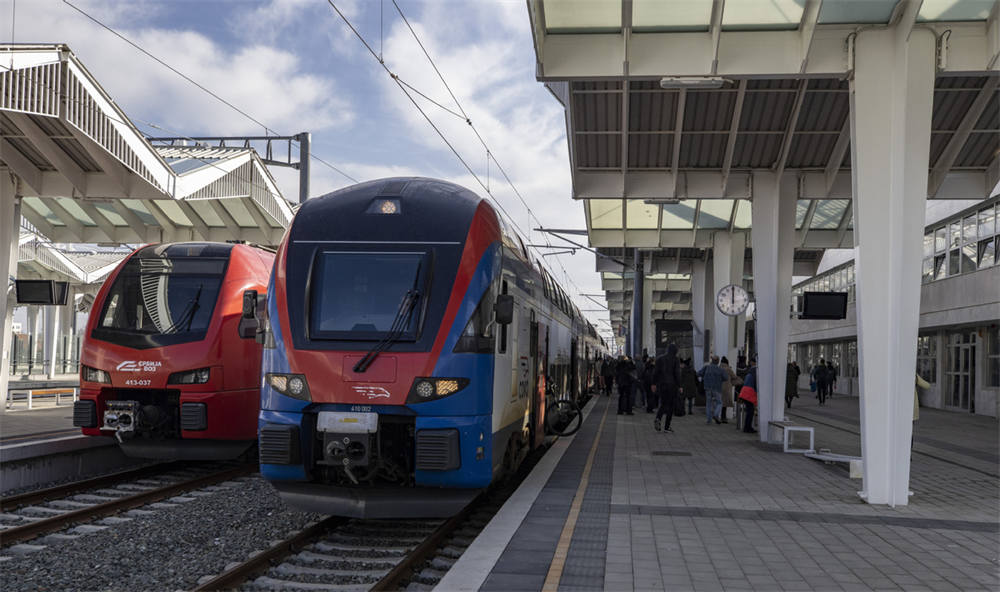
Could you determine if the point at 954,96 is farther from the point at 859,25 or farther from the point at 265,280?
the point at 265,280

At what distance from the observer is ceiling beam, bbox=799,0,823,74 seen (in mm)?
10375

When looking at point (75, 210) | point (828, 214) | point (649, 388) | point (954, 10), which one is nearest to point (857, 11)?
point (954, 10)

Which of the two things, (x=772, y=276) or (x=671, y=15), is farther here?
(x=772, y=276)

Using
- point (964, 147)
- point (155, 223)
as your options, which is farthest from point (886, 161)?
point (155, 223)

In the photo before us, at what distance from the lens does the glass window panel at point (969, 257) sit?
25.3 metres

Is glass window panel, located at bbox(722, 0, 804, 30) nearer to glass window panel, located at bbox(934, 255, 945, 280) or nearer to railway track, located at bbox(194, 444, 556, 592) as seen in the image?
railway track, located at bbox(194, 444, 556, 592)

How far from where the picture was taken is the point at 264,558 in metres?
6.88

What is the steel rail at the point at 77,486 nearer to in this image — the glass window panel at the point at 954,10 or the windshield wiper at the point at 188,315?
the windshield wiper at the point at 188,315

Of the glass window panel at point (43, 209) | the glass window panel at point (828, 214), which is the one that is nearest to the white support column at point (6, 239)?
the glass window panel at point (43, 209)

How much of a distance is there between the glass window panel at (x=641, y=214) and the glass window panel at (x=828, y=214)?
448 centimetres

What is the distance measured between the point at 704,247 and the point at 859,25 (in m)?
16.8

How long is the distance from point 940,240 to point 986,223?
4019mm

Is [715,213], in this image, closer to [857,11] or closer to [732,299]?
[732,299]

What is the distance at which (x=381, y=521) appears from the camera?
8953 mm
